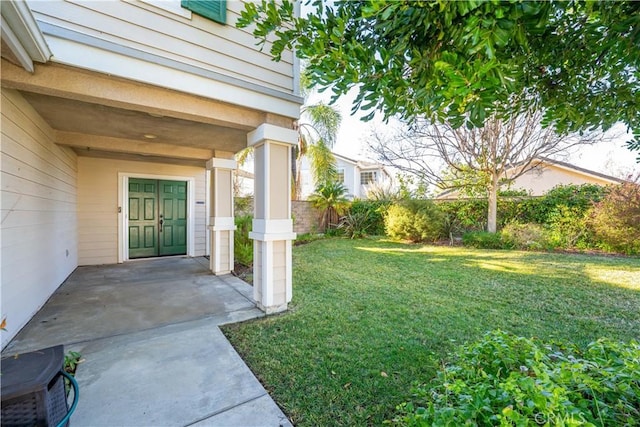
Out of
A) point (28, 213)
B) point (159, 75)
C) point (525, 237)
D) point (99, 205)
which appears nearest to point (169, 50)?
point (159, 75)

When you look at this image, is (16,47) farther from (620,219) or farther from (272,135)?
(620,219)

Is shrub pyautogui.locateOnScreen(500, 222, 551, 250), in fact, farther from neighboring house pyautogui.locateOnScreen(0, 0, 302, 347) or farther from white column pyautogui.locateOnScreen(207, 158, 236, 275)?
white column pyautogui.locateOnScreen(207, 158, 236, 275)

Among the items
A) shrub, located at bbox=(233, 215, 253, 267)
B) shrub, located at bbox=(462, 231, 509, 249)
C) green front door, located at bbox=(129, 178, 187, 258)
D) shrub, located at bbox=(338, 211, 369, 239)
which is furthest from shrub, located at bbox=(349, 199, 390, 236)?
green front door, located at bbox=(129, 178, 187, 258)

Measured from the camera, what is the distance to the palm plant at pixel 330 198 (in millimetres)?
10609

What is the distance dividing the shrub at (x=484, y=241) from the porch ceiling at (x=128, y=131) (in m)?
6.95

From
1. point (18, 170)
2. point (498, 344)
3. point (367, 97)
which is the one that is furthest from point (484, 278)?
point (18, 170)

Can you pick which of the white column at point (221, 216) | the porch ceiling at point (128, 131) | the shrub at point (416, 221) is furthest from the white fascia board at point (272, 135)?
the shrub at point (416, 221)

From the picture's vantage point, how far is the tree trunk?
827 centimetres

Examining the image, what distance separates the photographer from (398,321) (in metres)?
3.11

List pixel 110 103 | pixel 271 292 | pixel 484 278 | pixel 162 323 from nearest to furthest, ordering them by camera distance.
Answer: pixel 110 103 < pixel 162 323 < pixel 271 292 < pixel 484 278

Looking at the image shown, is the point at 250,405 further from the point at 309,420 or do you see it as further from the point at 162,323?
the point at 162,323

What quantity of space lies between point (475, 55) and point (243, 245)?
5.91 metres

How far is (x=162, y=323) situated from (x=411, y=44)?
3.50 metres

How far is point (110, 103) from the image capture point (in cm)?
266
